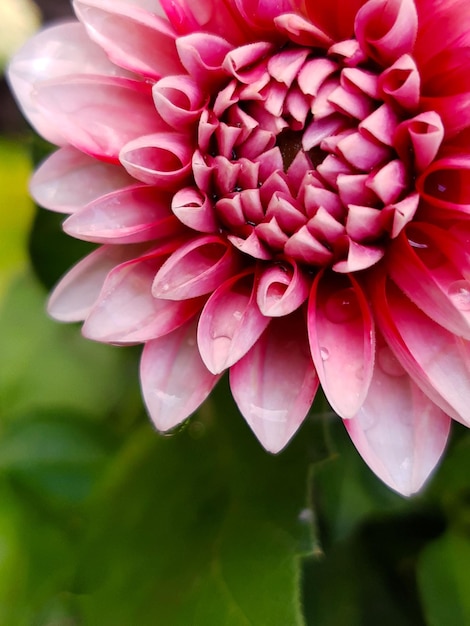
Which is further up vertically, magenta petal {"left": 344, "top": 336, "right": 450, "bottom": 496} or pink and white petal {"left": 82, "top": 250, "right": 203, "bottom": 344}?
pink and white petal {"left": 82, "top": 250, "right": 203, "bottom": 344}

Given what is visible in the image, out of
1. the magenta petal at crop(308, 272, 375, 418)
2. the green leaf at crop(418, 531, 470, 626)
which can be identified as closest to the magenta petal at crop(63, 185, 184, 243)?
the magenta petal at crop(308, 272, 375, 418)

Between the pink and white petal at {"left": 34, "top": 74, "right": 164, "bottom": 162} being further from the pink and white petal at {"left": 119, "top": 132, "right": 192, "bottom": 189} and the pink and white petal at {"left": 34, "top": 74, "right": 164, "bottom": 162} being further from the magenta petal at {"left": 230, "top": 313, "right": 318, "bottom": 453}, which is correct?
the magenta petal at {"left": 230, "top": 313, "right": 318, "bottom": 453}

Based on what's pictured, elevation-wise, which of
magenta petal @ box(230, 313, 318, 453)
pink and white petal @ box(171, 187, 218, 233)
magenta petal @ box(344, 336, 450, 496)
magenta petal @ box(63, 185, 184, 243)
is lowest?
magenta petal @ box(344, 336, 450, 496)

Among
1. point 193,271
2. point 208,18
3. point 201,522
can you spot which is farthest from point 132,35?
point 201,522

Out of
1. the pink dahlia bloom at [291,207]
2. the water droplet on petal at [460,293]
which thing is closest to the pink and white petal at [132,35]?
the pink dahlia bloom at [291,207]

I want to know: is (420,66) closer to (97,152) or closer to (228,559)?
(97,152)

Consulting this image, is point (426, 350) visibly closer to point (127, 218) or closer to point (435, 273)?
point (435, 273)

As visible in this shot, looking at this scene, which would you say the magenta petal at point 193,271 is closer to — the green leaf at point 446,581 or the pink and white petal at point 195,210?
the pink and white petal at point 195,210
